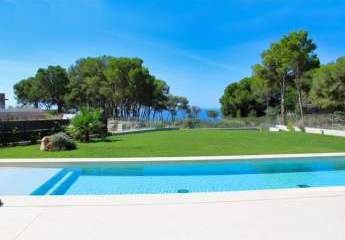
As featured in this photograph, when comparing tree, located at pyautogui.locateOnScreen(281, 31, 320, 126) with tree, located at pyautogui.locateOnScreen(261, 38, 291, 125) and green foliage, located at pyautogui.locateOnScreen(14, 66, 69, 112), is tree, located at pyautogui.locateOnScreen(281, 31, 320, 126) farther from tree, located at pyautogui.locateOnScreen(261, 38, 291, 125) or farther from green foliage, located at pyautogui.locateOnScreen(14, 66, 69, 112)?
green foliage, located at pyautogui.locateOnScreen(14, 66, 69, 112)

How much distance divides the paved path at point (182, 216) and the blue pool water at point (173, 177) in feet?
5.78

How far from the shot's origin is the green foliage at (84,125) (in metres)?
15.8

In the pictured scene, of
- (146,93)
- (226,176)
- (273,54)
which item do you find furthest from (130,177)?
(146,93)

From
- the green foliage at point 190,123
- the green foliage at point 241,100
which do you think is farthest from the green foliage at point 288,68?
the green foliage at point 190,123

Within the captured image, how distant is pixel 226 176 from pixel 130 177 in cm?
221

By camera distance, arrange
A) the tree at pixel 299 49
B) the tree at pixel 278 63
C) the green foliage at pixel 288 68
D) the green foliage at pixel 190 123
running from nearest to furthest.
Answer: the tree at pixel 299 49 < the green foliage at pixel 288 68 < the tree at pixel 278 63 < the green foliage at pixel 190 123

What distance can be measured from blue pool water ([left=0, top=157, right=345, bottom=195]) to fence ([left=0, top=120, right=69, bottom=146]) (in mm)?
6446

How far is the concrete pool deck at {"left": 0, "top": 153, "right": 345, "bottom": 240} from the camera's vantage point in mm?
3701

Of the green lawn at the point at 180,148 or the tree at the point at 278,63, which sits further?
the tree at the point at 278,63

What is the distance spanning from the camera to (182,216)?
4.31 meters

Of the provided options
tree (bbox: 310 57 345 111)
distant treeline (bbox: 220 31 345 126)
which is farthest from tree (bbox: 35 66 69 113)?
tree (bbox: 310 57 345 111)

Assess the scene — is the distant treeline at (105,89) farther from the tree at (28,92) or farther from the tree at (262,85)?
the tree at (262,85)

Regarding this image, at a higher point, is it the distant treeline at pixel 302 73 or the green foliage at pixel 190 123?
the distant treeline at pixel 302 73

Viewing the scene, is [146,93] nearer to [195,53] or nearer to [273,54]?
[195,53]
